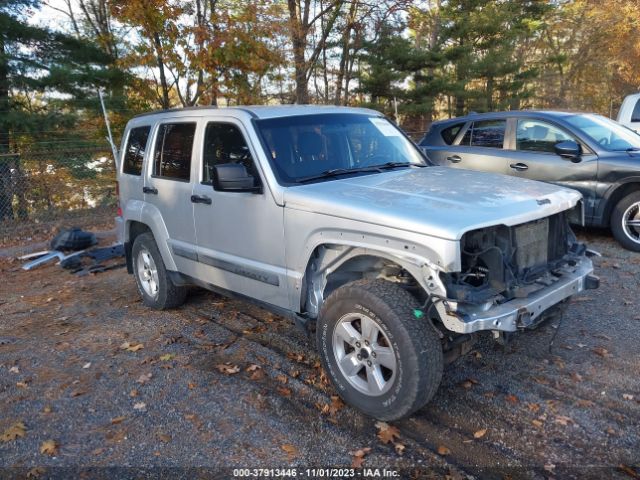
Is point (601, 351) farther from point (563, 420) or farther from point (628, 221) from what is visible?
point (628, 221)

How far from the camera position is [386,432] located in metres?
3.27

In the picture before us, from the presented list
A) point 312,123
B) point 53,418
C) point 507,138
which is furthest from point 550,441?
point 507,138

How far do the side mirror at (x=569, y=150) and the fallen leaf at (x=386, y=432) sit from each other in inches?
201

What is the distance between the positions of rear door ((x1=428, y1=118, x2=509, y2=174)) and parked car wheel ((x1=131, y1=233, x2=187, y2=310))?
4783mm

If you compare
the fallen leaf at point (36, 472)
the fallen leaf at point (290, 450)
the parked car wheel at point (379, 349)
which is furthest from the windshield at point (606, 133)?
the fallen leaf at point (36, 472)

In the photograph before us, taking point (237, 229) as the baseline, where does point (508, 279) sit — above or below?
below

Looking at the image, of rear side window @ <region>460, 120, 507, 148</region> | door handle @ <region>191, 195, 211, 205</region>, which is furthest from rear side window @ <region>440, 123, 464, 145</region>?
door handle @ <region>191, 195, 211, 205</region>

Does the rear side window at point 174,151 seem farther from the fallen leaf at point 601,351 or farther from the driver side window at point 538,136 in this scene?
the driver side window at point 538,136

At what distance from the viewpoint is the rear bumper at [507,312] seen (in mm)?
2951

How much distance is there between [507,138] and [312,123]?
444 cm

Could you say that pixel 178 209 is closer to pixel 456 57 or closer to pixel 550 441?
pixel 550 441

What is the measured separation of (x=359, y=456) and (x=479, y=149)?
19.9 ft

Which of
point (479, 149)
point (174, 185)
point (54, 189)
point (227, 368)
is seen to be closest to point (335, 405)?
point (227, 368)

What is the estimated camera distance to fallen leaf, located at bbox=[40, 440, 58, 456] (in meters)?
3.27
